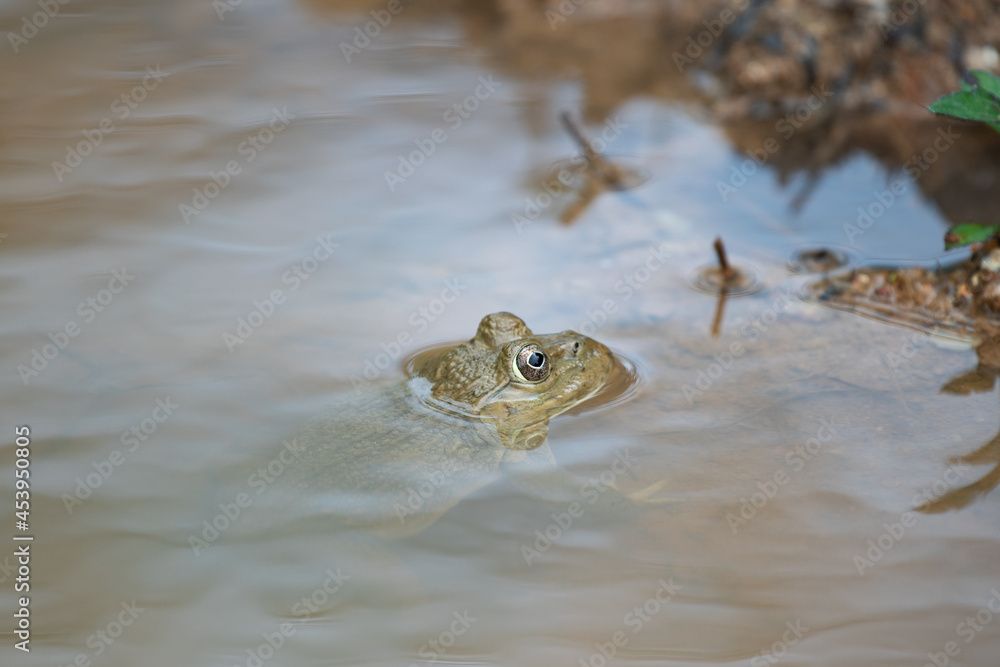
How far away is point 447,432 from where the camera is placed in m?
3.66

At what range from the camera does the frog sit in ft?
11.3

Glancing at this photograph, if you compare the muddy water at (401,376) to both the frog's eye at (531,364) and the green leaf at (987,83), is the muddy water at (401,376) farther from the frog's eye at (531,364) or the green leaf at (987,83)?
the green leaf at (987,83)

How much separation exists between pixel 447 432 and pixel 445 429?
2 centimetres

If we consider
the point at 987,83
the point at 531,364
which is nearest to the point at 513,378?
the point at 531,364

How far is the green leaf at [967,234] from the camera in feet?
13.7

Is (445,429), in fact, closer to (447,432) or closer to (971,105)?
(447,432)

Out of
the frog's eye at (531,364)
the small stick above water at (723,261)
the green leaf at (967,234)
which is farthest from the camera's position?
the small stick above water at (723,261)

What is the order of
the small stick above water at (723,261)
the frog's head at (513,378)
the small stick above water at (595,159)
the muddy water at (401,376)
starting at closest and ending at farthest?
the muddy water at (401,376) → the frog's head at (513,378) → the small stick above water at (723,261) → the small stick above water at (595,159)

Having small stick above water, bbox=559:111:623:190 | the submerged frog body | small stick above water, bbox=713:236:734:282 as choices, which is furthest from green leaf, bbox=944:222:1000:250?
small stick above water, bbox=559:111:623:190

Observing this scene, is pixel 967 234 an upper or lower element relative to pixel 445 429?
upper

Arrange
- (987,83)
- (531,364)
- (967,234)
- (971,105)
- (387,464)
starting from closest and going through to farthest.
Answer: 1. (387,464)
2. (531,364)
3. (971,105)
4. (987,83)
5. (967,234)

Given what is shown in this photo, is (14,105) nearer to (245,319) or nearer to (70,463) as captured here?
(245,319)

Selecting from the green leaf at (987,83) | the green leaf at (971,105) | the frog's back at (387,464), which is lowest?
the frog's back at (387,464)

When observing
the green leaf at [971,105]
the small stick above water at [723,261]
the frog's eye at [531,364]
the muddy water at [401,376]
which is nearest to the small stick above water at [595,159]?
the muddy water at [401,376]
